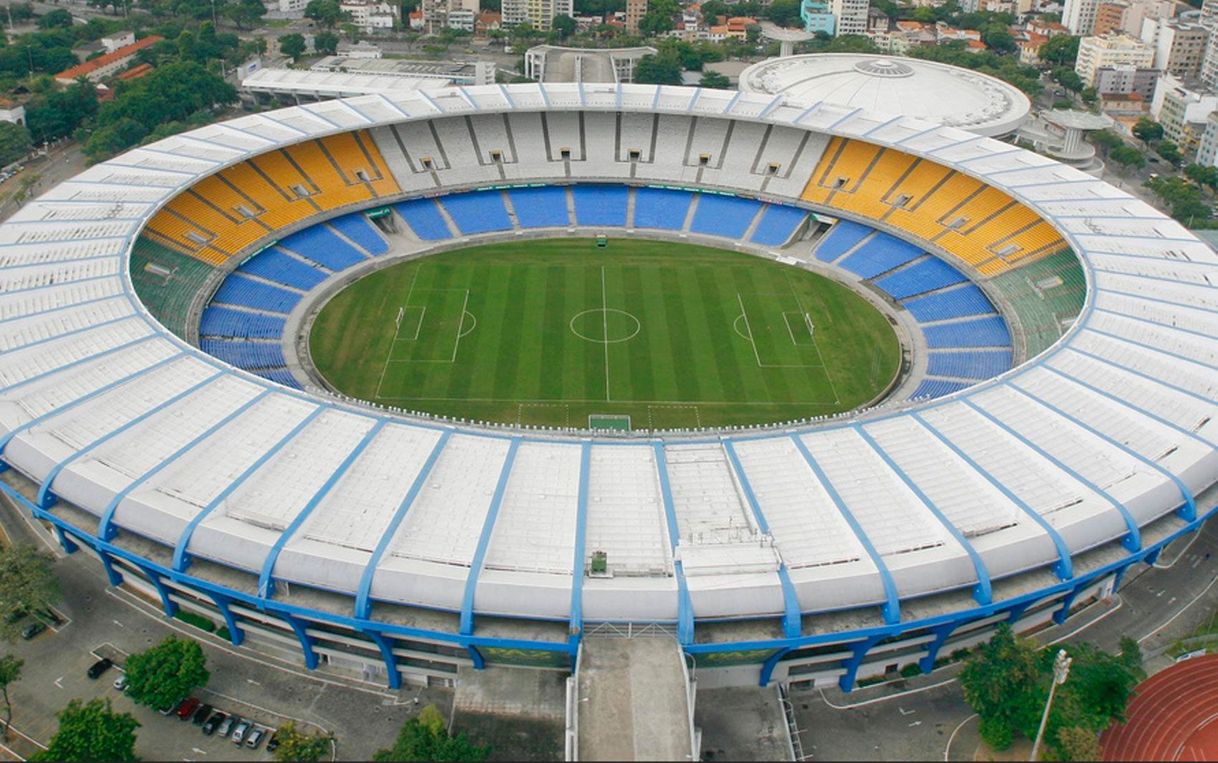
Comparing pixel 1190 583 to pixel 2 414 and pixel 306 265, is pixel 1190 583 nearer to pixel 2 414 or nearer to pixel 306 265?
pixel 2 414

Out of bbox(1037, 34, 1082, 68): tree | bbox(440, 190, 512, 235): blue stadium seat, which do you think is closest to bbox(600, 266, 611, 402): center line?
bbox(440, 190, 512, 235): blue stadium seat

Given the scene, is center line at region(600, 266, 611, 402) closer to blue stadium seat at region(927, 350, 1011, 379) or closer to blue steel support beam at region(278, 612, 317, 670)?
blue stadium seat at region(927, 350, 1011, 379)

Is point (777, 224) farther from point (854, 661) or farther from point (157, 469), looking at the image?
point (157, 469)

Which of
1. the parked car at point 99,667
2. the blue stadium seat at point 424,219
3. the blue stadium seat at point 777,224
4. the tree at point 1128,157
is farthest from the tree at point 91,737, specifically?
the tree at point 1128,157

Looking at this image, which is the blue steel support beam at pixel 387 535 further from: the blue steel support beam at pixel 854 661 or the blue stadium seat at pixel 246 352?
the blue stadium seat at pixel 246 352

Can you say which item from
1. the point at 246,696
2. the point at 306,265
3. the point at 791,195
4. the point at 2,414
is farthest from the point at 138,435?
the point at 791,195
